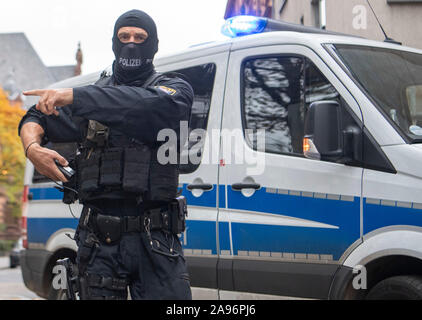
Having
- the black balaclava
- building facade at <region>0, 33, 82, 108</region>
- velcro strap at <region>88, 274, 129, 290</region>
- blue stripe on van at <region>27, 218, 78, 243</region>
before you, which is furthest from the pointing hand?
building facade at <region>0, 33, 82, 108</region>

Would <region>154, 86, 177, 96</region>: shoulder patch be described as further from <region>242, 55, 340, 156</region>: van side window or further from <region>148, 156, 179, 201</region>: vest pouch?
<region>242, 55, 340, 156</region>: van side window

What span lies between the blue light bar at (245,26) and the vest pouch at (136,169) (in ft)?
6.92

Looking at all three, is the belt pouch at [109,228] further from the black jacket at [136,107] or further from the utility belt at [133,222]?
the black jacket at [136,107]

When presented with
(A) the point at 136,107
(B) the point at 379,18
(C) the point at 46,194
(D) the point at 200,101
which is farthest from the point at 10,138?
(A) the point at 136,107

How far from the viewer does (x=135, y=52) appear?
2.91 metres

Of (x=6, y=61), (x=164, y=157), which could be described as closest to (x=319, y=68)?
(x=164, y=157)

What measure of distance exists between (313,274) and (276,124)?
0.99 metres

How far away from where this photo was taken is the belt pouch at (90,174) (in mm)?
2850

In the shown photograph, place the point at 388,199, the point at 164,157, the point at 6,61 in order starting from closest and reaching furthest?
the point at 164,157
the point at 388,199
the point at 6,61

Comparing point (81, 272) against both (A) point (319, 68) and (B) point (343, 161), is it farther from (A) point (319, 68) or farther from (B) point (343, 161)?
(A) point (319, 68)

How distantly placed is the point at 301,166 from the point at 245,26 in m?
1.28

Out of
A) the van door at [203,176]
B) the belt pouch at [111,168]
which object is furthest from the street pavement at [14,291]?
the belt pouch at [111,168]

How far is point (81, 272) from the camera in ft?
9.57

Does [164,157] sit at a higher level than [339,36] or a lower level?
lower
